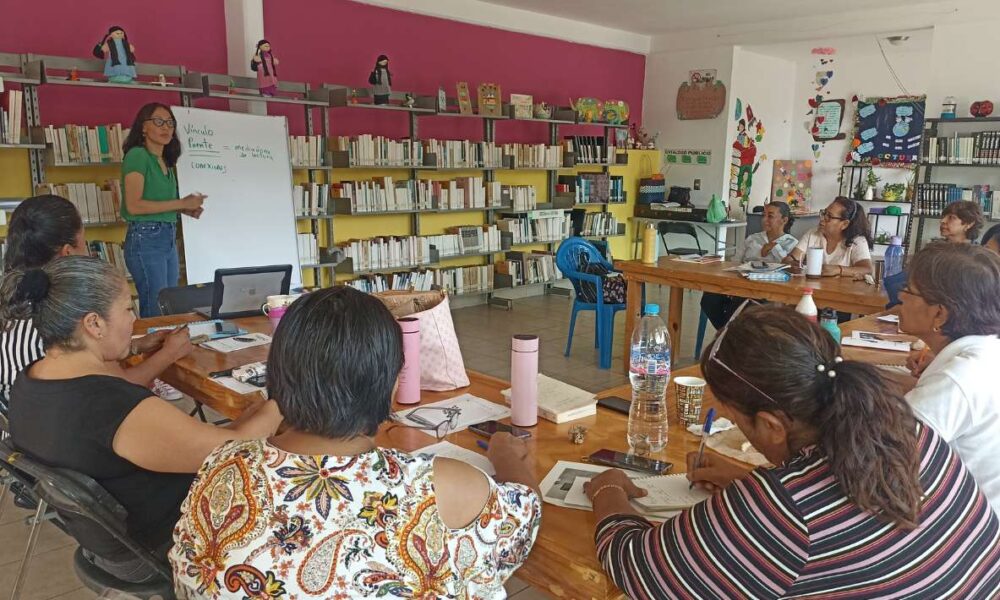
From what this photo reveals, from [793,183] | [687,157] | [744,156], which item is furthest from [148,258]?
[793,183]

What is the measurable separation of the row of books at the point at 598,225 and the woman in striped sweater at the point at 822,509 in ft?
23.6

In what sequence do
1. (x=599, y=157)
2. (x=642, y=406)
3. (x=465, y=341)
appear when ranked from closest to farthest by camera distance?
(x=642, y=406) → (x=465, y=341) → (x=599, y=157)

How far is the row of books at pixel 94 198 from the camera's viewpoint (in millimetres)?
4738

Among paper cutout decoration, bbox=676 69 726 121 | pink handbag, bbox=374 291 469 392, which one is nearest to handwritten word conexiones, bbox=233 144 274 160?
pink handbag, bbox=374 291 469 392

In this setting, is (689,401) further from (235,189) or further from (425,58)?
(425,58)

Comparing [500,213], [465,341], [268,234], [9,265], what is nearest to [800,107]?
[500,213]

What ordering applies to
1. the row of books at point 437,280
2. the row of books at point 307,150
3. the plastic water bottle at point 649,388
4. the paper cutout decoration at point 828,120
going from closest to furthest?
the plastic water bottle at point 649,388 → the row of books at point 307,150 → the row of books at point 437,280 → the paper cutout decoration at point 828,120

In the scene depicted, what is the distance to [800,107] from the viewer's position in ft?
33.7

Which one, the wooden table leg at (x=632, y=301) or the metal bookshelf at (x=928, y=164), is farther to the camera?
the metal bookshelf at (x=928, y=164)

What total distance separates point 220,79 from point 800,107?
26.3 feet

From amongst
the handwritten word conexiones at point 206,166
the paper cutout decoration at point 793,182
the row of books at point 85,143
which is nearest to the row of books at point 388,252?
the handwritten word conexiones at point 206,166

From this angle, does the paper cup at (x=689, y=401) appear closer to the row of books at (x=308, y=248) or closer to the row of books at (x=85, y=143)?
the row of books at (x=85, y=143)

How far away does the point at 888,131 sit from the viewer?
9688mm

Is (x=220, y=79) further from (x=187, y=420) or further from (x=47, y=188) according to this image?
(x=187, y=420)
